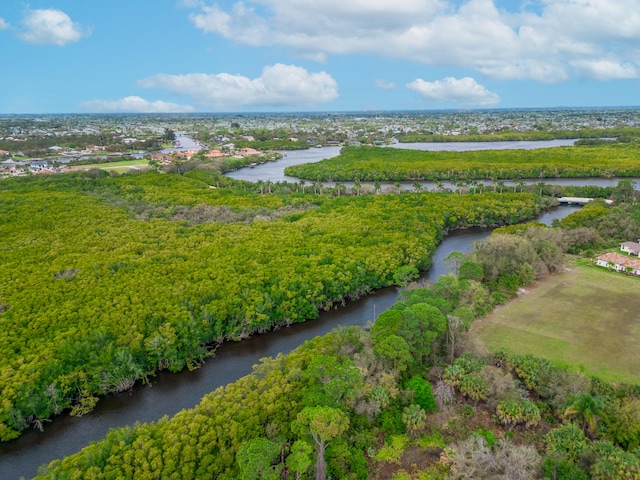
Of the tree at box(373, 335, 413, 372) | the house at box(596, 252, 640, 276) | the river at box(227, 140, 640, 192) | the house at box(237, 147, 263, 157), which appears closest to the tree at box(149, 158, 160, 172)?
the river at box(227, 140, 640, 192)

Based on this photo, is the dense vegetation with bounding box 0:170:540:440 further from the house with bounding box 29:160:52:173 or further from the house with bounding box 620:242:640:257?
the house with bounding box 29:160:52:173

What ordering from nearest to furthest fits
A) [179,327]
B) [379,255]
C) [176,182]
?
[179,327], [379,255], [176,182]

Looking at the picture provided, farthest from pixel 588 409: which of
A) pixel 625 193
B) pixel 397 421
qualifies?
pixel 625 193

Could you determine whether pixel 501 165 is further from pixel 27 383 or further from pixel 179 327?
pixel 27 383

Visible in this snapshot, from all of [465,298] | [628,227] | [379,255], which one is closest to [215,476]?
[465,298]

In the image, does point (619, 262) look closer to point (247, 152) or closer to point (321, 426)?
point (321, 426)

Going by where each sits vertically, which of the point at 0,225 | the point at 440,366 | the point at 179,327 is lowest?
the point at 440,366

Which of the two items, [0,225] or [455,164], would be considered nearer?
[0,225]

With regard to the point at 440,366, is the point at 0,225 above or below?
above
